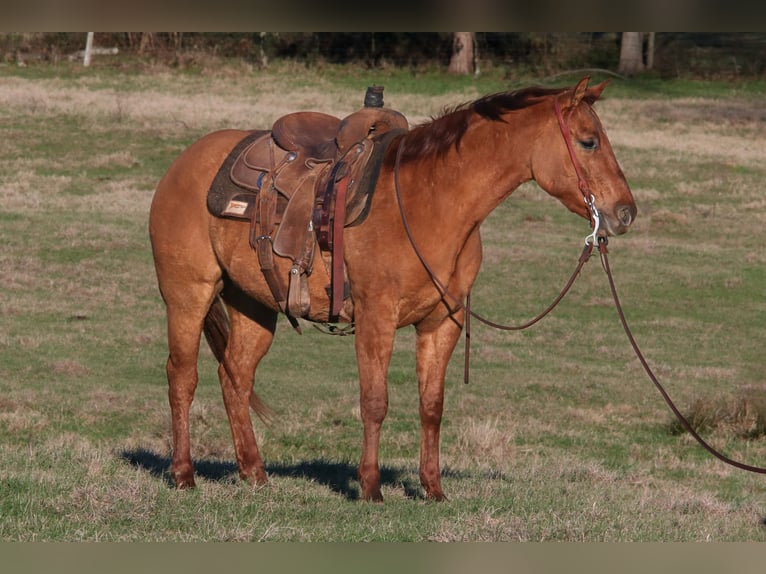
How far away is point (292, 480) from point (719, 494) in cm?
388

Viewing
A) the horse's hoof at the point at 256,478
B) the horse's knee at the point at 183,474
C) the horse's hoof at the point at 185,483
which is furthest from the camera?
the horse's hoof at the point at 256,478

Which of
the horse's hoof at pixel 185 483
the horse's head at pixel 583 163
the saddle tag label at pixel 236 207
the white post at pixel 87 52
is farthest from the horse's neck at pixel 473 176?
the white post at pixel 87 52

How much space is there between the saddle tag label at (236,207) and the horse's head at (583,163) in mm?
2081

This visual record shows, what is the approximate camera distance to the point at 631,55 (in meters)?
41.8

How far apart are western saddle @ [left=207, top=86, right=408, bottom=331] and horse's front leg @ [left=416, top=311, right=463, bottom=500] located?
587 mm

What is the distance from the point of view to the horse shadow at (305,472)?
8.02m

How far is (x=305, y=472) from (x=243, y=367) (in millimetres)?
1045

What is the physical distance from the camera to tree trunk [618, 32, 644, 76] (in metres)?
40.6

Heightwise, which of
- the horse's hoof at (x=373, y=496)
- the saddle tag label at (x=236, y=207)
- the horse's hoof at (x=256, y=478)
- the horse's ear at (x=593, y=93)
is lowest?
the horse's hoof at (x=256, y=478)

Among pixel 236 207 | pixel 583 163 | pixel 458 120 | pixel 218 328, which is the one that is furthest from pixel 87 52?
pixel 583 163

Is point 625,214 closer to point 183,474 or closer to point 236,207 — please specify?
point 236,207

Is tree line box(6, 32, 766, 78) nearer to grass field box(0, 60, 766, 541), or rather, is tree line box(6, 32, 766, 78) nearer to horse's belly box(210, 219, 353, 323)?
grass field box(0, 60, 766, 541)

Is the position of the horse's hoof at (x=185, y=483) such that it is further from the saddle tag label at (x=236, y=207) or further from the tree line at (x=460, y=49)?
the tree line at (x=460, y=49)
